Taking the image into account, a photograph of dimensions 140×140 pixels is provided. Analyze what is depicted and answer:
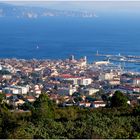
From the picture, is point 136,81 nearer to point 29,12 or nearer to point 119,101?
point 119,101

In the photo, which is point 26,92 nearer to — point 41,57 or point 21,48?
point 41,57

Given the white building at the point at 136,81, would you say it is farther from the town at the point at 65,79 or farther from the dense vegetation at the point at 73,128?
the dense vegetation at the point at 73,128

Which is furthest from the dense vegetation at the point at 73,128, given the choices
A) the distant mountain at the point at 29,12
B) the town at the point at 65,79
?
the distant mountain at the point at 29,12

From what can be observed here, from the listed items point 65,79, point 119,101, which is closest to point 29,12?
point 65,79

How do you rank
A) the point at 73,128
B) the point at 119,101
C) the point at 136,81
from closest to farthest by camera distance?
the point at 73,128, the point at 119,101, the point at 136,81

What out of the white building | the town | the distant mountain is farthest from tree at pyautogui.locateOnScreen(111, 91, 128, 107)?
the distant mountain

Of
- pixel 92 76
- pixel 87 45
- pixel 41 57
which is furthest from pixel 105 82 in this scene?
pixel 87 45

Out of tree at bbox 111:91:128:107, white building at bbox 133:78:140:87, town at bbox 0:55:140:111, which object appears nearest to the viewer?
tree at bbox 111:91:128:107

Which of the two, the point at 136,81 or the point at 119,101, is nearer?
the point at 119,101

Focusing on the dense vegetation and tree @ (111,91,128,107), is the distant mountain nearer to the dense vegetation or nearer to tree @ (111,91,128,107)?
tree @ (111,91,128,107)
